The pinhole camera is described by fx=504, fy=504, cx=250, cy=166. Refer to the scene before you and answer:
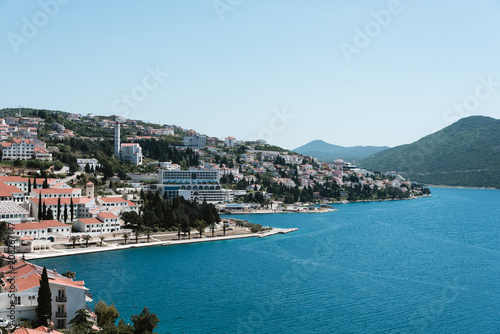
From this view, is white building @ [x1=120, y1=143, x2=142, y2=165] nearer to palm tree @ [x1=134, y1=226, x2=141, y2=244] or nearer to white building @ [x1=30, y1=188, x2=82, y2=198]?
white building @ [x1=30, y1=188, x2=82, y2=198]

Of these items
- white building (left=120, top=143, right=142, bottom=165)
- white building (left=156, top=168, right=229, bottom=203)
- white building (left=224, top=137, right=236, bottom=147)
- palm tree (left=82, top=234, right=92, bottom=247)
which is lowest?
palm tree (left=82, top=234, right=92, bottom=247)

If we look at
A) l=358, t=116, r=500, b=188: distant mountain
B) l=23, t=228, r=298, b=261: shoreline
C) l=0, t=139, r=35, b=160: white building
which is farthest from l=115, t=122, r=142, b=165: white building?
l=358, t=116, r=500, b=188: distant mountain

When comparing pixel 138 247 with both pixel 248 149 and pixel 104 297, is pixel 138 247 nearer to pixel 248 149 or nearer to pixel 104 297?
pixel 104 297

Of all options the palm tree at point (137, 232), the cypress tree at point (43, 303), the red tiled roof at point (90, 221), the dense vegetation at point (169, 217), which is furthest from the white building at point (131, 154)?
the cypress tree at point (43, 303)

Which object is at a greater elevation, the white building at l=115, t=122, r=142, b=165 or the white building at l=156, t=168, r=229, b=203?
the white building at l=115, t=122, r=142, b=165

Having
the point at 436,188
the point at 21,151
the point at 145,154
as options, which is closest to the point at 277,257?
the point at 21,151
